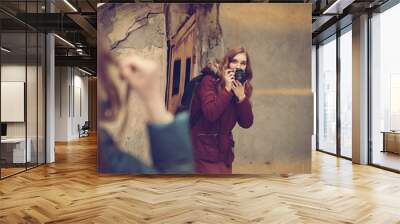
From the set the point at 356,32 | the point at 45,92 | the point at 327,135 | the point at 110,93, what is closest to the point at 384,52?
the point at 356,32

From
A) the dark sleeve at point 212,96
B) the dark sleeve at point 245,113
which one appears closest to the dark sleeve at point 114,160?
the dark sleeve at point 212,96

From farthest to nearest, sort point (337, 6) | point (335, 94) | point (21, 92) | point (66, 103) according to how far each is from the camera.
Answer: point (66, 103)
point (335, 94)
point (21, 92)
point (337, 6)

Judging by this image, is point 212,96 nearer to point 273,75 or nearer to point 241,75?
point 241,75

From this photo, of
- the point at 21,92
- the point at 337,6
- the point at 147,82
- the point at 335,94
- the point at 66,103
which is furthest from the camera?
the point at 66,103

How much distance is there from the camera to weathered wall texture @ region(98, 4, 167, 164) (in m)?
6.53

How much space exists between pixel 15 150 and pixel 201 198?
423 centimetres

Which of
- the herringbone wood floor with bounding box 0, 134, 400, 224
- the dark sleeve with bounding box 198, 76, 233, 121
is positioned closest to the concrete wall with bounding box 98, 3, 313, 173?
the dark sleeve with bounding box 198, 76, 233, 121

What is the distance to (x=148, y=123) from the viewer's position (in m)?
6.54

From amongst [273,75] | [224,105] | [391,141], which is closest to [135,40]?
[224,105]

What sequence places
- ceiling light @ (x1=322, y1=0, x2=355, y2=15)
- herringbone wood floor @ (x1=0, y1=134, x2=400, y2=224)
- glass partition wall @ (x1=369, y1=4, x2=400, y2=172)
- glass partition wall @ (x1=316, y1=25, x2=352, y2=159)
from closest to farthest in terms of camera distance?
herringbone wood floor @ (x1=0, y1=134, x2=400, y2=224)
ceiling light @ (x1=322, y1=0, x2=355, y2=15)
glass partition wall @ (x1=369, y1=4, x2=400, y2=172)
glass partition wall @ (x1=316, y1=25, x2=352, y2=159)

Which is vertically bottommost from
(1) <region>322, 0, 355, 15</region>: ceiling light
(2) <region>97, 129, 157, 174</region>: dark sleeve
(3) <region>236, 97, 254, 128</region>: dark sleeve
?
(2) <region>97, 129, 157, 174</region>: dark sleeve

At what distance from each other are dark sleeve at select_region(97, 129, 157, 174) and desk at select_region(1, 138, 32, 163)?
1729 millimetres

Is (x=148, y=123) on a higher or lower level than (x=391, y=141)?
higher

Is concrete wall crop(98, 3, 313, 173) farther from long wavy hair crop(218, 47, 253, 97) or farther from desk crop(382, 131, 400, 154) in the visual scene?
desk crop(382, 131, 400, 154)
